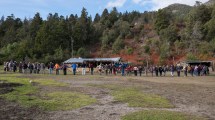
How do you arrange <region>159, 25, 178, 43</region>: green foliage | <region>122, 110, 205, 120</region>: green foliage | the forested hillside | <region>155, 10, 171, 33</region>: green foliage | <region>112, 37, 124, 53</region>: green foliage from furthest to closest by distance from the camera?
<region>155, 10, 171, 33</region>: green foliage → <region>112, 37, 124, 53</region>: green foliage → <region>159, 25, 178, 43</region>: green foliage → the forested hillside → <region>122, 110, 205, 120</region>: green foliage

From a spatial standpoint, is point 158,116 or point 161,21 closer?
point 158,116

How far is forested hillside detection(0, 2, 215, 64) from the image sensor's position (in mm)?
91750

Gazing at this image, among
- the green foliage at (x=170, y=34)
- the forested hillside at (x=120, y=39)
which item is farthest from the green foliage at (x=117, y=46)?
the green foliage at (x=170, y=34)

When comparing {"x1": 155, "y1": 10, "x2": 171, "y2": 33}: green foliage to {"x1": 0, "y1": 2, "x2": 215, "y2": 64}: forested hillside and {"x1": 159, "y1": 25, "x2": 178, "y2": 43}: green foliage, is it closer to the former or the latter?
{"x1": 0, "y1": 2, "x2": 215, "y2": 64}: forested hillside

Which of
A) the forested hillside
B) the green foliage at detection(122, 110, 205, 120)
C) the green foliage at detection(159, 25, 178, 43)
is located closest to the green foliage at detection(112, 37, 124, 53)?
the forested hillside

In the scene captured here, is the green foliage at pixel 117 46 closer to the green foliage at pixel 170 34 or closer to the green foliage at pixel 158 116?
the green foliage at pixel 170 34

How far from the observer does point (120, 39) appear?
112 meters

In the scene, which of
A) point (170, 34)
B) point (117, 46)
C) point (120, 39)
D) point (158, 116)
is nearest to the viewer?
point (158, 116)

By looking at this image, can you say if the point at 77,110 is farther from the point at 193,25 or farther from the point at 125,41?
the point at 125,41

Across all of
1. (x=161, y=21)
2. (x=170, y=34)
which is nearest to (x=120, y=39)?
(x=161, y=21)

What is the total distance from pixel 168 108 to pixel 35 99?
624 cm

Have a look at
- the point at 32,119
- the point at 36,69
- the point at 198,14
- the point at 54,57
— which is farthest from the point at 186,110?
the point at 198,14

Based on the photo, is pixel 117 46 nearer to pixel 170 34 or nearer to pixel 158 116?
pixel 170 34

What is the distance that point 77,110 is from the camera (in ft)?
41.2
